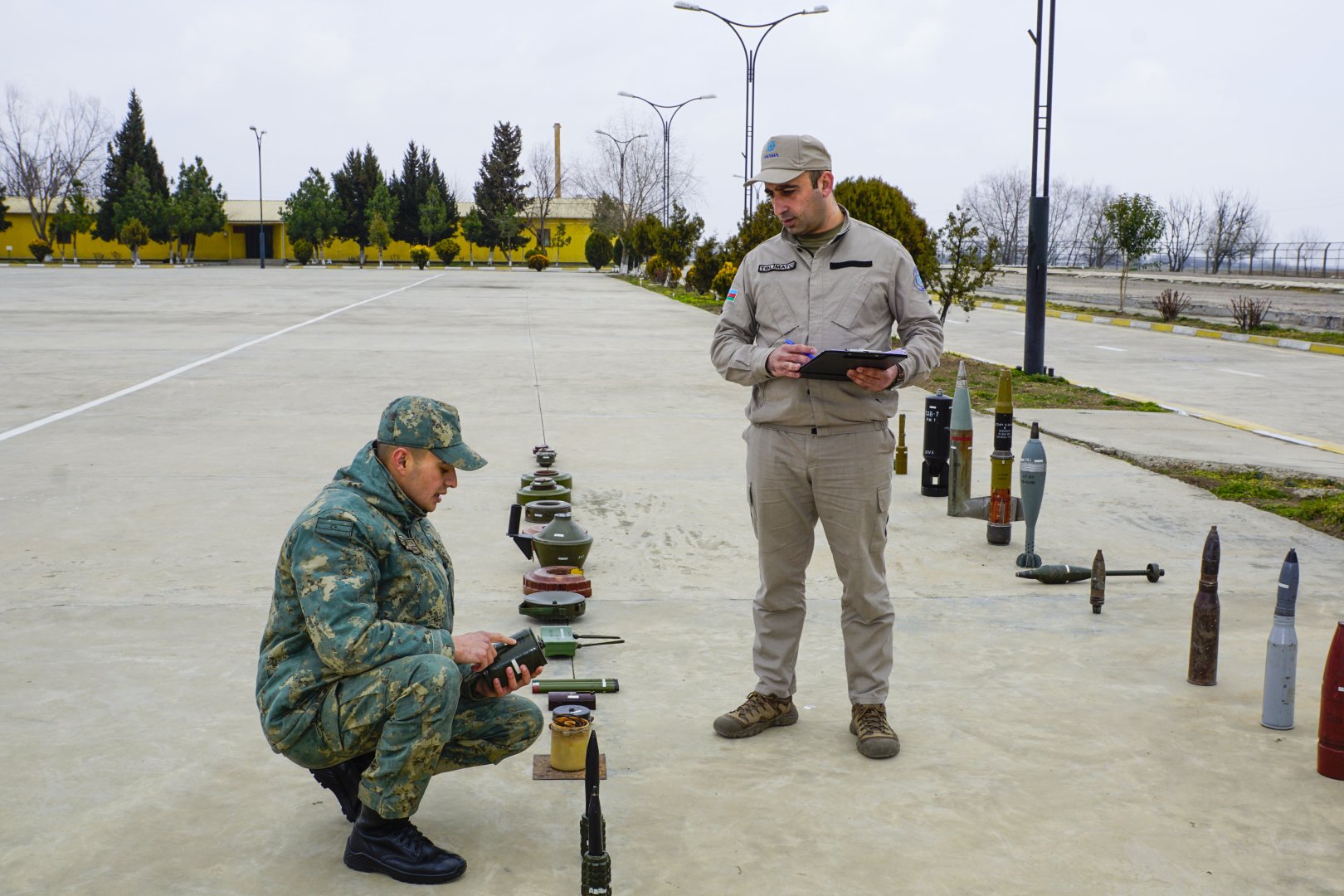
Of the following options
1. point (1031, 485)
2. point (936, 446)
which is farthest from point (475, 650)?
point (936, 446)

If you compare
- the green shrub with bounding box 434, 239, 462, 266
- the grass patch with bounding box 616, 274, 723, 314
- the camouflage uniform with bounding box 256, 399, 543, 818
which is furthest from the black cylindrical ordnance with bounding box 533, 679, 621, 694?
the green shrub with bounding box 434, 239, 462, 266

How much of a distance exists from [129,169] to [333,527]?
86598 mm

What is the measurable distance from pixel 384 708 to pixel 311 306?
28.1 m

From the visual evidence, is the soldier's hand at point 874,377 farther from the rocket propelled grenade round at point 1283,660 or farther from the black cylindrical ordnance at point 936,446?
the black cylindrical ordnance at point 936,446

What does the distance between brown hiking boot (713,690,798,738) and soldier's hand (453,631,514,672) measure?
1.27m

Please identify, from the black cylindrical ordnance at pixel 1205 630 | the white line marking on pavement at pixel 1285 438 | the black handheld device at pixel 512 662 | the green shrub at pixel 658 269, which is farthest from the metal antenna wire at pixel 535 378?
the green shrub at pixel 658 269

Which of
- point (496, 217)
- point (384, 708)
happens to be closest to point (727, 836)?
point (384, 708)

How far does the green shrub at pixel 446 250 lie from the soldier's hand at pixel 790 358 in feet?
263

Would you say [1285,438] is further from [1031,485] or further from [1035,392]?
[1031,485]

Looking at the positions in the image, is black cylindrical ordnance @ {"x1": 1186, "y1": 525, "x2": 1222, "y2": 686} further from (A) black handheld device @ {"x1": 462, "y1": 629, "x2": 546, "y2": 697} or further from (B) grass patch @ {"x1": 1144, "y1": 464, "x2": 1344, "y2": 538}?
(B) grass patch @ {"x1": 1144, "y1": 464, "x2": 1344, "y2": 538}

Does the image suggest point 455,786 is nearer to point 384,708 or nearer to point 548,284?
point 384,708

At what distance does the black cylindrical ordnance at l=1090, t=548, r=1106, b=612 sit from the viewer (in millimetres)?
5848

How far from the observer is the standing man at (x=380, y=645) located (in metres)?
3.16

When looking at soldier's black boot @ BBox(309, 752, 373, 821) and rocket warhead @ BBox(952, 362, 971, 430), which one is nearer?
soldier's black boot @ BBox(309, 752, 373, 821)
